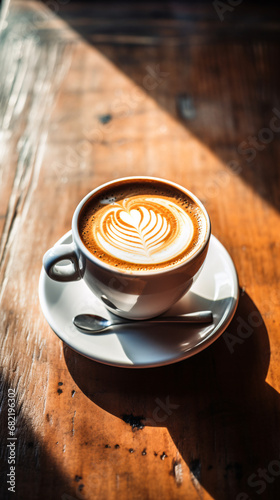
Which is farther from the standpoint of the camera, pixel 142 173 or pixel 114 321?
pixel 142 173

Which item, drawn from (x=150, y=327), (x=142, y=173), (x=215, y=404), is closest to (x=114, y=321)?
(x=150, y=327)

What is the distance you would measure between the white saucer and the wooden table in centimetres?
5

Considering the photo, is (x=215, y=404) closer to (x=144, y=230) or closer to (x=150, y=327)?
(x=150, y=327)

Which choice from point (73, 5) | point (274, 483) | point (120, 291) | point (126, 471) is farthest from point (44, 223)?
point (73, 5)

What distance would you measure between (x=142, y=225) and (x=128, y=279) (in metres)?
0.13

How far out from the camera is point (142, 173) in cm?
95

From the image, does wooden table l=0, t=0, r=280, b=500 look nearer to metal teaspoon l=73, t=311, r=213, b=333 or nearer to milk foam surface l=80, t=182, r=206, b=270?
→ metal teaspoon l=73, t=311, r=213, b=333

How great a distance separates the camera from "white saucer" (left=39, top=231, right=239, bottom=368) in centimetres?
59

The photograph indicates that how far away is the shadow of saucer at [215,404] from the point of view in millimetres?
536

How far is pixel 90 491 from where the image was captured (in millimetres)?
523

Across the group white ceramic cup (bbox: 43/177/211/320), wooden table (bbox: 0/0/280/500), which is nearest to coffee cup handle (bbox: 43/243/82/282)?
white ceramic cup (bbox: 43/177/211/320)

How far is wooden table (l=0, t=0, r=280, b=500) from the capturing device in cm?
55

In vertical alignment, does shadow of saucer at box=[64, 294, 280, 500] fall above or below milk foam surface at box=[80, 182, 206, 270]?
below

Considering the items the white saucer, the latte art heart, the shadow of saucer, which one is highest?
the latte art heart
